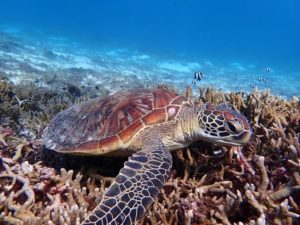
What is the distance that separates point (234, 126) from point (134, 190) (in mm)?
1159

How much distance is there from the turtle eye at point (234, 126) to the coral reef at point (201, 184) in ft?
0.93

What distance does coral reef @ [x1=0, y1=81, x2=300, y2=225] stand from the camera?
2352 millimetres

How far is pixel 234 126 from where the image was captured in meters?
2.79

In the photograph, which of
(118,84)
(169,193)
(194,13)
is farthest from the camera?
(194,13)

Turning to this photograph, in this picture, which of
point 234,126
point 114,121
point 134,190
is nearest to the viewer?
point 134,190

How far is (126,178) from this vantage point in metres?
2.48

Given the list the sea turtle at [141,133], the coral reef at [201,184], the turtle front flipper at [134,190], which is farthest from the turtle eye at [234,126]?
the turtle front flipper at [134,190]

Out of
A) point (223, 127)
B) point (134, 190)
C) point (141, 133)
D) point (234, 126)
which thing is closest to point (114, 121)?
point (141, 133)

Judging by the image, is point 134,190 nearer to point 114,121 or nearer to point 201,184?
point 201,184

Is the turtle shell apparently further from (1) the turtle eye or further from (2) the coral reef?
(1) the turtle eye

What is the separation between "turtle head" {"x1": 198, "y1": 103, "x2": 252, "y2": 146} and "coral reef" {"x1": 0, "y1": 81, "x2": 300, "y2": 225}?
0.69 feet

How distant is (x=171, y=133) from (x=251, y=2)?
17538 centimetres

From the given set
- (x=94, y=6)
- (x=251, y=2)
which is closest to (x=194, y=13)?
(x=251, y=2)

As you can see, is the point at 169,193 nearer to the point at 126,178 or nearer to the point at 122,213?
the point at 126,178
